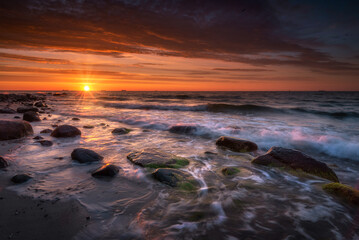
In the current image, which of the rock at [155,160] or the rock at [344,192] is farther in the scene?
the rock at [155,160]

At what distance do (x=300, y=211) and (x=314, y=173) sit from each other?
175 cm

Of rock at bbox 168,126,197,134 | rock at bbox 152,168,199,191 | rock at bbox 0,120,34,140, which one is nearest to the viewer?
rock at bbox 152,168,199,191

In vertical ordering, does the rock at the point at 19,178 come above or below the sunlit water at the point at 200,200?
above

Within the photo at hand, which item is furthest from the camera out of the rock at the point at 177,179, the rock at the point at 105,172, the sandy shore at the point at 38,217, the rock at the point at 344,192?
the rock at the point at 105,172

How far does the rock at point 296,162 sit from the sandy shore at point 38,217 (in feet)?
13.0

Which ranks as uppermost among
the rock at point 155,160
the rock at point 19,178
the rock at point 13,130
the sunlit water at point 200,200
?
the rock at point 13,130

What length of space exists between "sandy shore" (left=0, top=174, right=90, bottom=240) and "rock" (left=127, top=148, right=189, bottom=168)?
170cm

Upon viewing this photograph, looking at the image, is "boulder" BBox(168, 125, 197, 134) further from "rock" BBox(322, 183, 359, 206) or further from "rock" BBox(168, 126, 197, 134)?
"rock" BBox(322, 183, 359, 206)

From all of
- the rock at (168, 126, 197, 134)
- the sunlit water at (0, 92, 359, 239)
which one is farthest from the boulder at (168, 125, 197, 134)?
the sunlit water at (0, 92, 359, 239)

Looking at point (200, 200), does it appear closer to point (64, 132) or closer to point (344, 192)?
point (344, 192)

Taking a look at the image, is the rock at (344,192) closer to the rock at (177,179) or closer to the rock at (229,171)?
the rock at (229,171)

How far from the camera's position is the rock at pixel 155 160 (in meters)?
4.11

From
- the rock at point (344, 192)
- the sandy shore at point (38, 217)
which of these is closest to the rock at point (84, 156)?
the sandy shore at point (38, 217)

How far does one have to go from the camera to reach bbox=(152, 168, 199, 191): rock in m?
3.32
